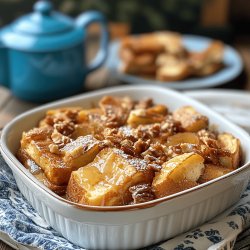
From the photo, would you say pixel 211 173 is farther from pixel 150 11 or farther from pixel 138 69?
pixel 150 11

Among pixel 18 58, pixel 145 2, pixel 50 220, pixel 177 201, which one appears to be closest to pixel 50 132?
pixel 50 220

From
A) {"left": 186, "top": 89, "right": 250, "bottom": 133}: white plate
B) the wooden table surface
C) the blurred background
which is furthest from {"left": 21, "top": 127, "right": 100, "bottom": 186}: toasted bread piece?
the blurred background

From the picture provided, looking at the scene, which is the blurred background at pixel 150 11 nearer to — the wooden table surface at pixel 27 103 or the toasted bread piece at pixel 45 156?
the wooden table surface at pixel 27 103

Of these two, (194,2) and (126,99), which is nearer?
(126,99)

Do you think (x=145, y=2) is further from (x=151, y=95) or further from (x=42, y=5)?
(x=151, y=95)

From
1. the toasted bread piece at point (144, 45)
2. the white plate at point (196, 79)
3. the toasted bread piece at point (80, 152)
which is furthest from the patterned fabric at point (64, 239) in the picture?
the toasted bread piece at point (144, 45)

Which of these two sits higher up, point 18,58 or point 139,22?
point 18,58

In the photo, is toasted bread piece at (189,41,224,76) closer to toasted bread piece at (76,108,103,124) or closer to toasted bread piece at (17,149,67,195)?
toasted bread piece at (76,108,103,124)
